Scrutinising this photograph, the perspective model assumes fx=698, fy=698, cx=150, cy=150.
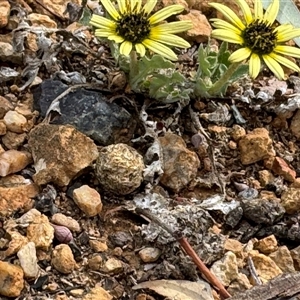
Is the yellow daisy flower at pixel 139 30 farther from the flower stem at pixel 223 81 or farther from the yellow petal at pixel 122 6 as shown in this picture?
the flower stem at pixel 223 81

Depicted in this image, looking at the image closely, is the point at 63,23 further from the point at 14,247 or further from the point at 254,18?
the point at 14,247

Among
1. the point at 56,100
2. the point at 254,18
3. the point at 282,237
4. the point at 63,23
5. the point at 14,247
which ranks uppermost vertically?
the point at 254,18

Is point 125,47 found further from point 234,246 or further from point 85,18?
point 234,246

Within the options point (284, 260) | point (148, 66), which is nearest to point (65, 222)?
point (148, 66)

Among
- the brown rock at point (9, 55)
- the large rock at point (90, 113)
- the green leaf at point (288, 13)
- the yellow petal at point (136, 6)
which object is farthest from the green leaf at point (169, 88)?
the green leaf at point (288, 13)

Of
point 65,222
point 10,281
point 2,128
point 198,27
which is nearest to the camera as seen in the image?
point 10,281

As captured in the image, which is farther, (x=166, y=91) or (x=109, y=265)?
(x=166, y=91)

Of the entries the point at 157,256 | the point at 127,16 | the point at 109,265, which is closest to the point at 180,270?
the point at 157,256
